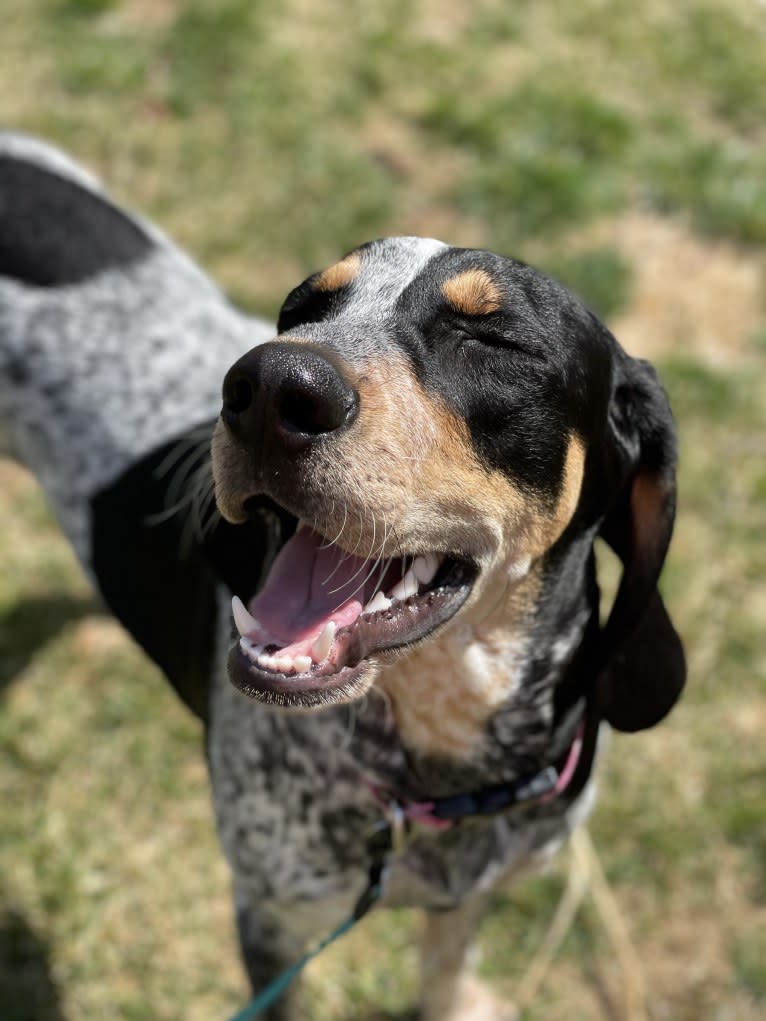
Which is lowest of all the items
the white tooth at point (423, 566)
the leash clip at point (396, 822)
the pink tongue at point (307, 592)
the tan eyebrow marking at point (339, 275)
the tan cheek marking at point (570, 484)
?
the leash clip at point (396, 822)

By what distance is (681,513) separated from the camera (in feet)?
16.9

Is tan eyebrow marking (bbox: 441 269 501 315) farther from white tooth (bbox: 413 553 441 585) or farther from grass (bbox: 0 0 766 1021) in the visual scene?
grass (bbox: 0 0 766 1021)

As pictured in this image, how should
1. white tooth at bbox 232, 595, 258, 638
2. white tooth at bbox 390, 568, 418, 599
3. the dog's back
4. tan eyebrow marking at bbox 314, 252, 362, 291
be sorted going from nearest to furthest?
1. white tooth at bbox 232, 595, 258, 638
2. white tooth at bbox 390, 568, 418, 599
3. tan eyebrow marking at bbox 314, 252, 362, 291
4. the dog's back

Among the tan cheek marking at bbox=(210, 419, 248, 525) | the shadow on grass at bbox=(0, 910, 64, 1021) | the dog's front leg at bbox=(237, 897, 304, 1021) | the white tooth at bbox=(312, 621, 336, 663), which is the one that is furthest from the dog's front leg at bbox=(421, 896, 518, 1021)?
the tan cheek marking at bbox=(210, 419, 248, 525)

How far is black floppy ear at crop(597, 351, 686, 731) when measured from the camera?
2.70 meters

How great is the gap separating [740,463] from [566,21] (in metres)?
3.41

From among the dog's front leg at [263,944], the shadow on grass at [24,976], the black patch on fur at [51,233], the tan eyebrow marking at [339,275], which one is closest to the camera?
the tan eyebrow marking at [339,275]

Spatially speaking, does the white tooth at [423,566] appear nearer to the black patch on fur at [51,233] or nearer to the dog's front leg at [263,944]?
the dog's front leg at [263,944]

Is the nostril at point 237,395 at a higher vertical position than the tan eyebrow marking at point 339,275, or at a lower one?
higher

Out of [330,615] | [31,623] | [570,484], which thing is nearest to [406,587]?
[330,615]

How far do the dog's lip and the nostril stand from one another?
46 centimetres

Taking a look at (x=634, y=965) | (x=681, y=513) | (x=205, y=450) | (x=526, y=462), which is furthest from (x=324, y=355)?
(x=681, y=513)

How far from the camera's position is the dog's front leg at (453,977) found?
3.51 m

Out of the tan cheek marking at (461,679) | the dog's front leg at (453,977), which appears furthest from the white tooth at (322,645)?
the dog's front leg at (453,977)
